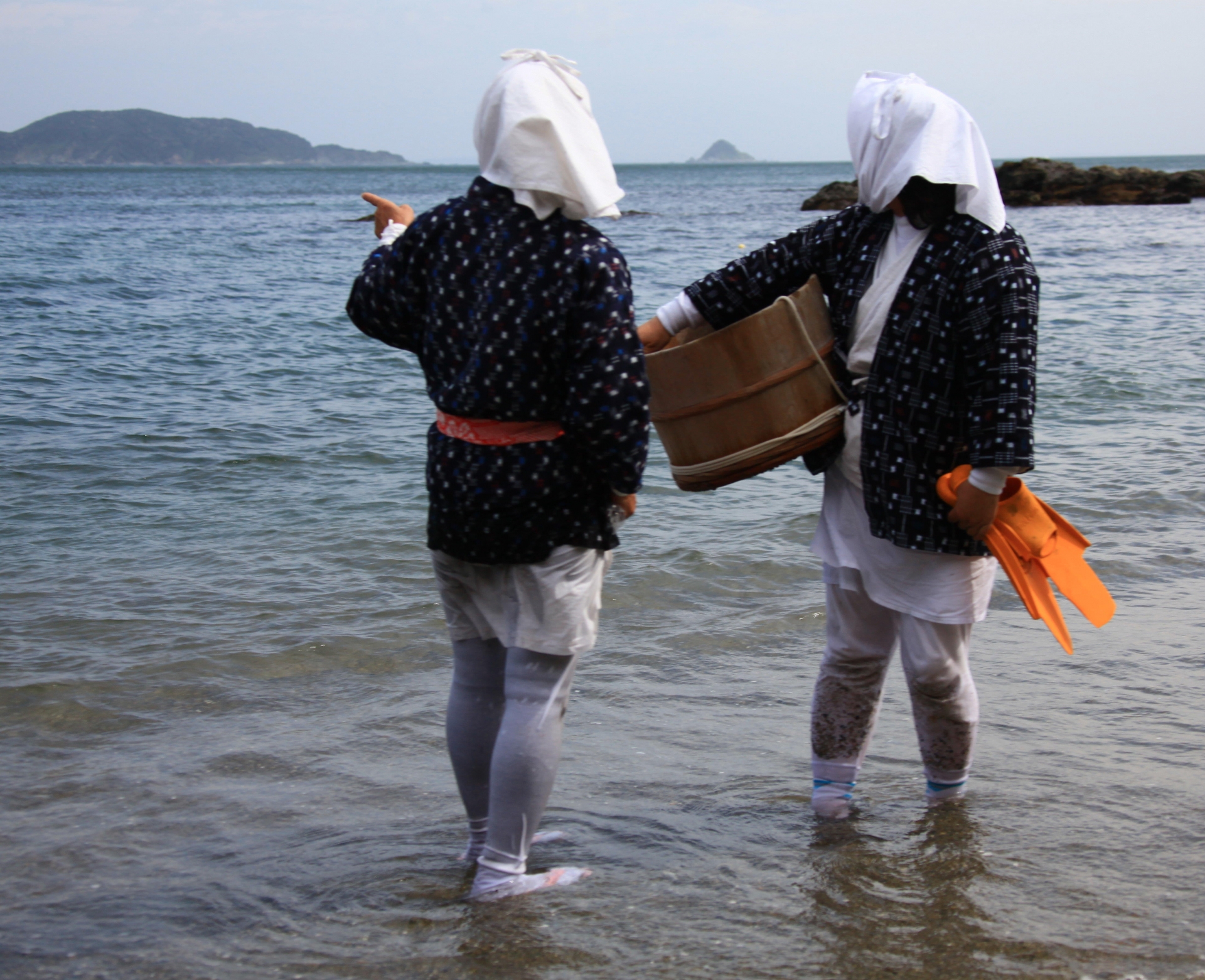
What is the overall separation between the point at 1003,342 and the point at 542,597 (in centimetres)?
106

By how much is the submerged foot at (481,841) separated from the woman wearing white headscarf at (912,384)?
71cm

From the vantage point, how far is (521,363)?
6.75ft

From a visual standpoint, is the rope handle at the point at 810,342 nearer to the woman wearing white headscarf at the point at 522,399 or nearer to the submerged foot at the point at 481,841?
the woman wearing white headscarf at the point at 522,399

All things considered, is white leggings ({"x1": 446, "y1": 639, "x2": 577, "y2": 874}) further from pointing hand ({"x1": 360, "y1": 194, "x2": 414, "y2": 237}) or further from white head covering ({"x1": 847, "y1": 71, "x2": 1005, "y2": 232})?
white head covering ({"x1": 847, "y1": 71, "x2": 1005, "y2": 232})

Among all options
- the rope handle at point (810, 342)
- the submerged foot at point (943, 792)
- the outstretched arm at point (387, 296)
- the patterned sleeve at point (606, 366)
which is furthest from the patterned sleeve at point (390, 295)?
the submerged foot at point (943, 792)

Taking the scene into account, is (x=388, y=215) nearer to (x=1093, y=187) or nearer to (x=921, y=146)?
(x=921, y=146)

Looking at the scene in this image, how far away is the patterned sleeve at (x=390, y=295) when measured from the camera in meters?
2.17

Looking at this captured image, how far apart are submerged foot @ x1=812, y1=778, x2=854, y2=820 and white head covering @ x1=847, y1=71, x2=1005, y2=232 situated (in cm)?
143

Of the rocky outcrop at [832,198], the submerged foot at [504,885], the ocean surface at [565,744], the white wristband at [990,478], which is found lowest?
the ocean surface at [565,744]

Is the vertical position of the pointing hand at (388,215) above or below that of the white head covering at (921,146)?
below

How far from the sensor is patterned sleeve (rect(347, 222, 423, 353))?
7.11 ft

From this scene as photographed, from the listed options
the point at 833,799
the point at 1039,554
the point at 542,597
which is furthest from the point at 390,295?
the point at 833,799

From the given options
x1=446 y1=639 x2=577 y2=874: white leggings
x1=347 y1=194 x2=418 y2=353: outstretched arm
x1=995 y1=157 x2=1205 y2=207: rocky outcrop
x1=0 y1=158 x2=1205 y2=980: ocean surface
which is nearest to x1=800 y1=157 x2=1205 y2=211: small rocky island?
x1=995 y1=157 x2=1205 y2=207: rocky outcrop

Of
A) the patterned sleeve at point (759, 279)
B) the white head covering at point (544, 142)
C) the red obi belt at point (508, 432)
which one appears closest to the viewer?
Answer: the white head covering at point (544, 142)
